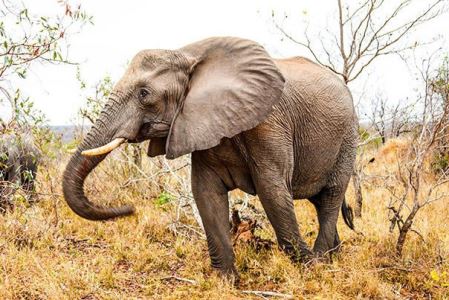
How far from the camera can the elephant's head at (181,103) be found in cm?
406

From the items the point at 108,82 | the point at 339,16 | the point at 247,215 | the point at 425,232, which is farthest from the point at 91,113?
the point at 425,232

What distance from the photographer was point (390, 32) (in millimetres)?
7832

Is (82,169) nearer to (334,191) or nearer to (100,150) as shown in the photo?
(100,150)

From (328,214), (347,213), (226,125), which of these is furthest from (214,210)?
(347,213)

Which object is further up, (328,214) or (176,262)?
(328,214)

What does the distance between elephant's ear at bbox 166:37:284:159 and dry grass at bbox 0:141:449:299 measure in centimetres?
124

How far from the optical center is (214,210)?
15.4 feet

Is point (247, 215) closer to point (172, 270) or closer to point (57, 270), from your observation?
point (172, 270)

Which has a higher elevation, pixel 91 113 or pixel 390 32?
pixel 390 32

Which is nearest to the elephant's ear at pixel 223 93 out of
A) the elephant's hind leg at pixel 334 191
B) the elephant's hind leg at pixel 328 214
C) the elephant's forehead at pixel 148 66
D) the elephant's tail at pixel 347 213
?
the elephant's forehead at pixel 148 66

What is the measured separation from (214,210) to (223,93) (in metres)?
1.06

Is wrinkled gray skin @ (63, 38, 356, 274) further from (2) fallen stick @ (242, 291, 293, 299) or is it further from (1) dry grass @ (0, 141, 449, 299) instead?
(2) fallen stick @ (242, 291, 293, 299)

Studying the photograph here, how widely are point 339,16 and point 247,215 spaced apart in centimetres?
332

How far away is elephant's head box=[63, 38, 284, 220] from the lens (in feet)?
13.3
